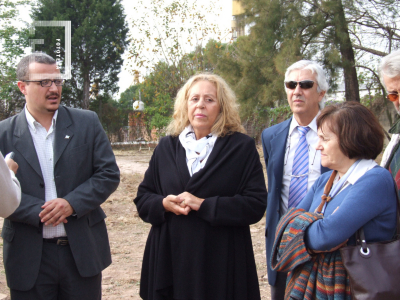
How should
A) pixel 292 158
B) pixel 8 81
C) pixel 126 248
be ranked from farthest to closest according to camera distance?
pixel 8 81 → pixel 126 248 → pixel 292 158

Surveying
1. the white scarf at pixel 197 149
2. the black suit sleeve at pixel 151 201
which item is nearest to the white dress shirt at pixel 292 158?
the white scarf at pixel 197 149

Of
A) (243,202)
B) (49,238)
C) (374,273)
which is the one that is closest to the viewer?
(374,273)

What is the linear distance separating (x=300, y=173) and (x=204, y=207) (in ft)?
2.43

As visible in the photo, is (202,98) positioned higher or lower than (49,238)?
higher

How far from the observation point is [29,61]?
2617 millimetres

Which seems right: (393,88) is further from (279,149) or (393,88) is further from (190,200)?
(190,200)

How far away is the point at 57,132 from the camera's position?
2641 millimetres

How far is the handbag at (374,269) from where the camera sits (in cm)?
160

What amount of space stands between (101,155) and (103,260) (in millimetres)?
712

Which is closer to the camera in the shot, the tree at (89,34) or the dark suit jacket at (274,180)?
the dark suit jacket at (274,180)

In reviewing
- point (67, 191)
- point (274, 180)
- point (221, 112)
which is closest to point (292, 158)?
point (274, 180)

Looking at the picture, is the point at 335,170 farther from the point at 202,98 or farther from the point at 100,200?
the point at 100,200

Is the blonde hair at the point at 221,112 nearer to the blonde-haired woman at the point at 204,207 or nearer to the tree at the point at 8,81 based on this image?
the blonde-haired woman at the point at 204,207

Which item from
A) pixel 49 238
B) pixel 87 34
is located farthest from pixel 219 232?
pixel 87 34
